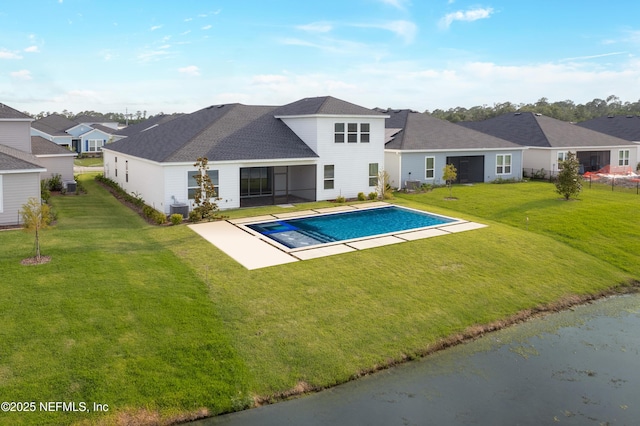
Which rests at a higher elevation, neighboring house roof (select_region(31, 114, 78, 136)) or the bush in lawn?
neighboring house roof (select_region(31, 114, 78, 136))

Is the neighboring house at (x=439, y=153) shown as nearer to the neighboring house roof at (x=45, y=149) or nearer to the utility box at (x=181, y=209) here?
the utility box at (x=181, y=209)

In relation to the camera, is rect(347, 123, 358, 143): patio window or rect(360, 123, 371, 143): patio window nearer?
rect(347, 123, 358, 143): patio window

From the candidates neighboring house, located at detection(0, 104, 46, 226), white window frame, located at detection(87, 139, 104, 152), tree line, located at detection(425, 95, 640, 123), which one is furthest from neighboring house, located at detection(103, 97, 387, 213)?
tree line, located at detection(425, 95, 640, 123)

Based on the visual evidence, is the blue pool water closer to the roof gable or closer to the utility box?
the utility box

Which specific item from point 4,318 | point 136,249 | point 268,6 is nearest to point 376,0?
point 268,6

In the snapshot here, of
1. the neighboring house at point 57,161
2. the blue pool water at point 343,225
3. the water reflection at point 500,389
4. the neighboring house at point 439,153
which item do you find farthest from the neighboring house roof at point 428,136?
the water reflection at point 500,389

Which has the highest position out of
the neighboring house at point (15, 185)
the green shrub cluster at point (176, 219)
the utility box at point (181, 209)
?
the neighboring house at point (15, 185)

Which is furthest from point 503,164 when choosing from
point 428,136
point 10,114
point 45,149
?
point 10,114

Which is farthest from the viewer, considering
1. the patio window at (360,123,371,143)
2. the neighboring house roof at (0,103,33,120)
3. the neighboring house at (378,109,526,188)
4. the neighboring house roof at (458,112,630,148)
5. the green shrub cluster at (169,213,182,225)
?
the neighboring house roof at (458,112,630,148)
